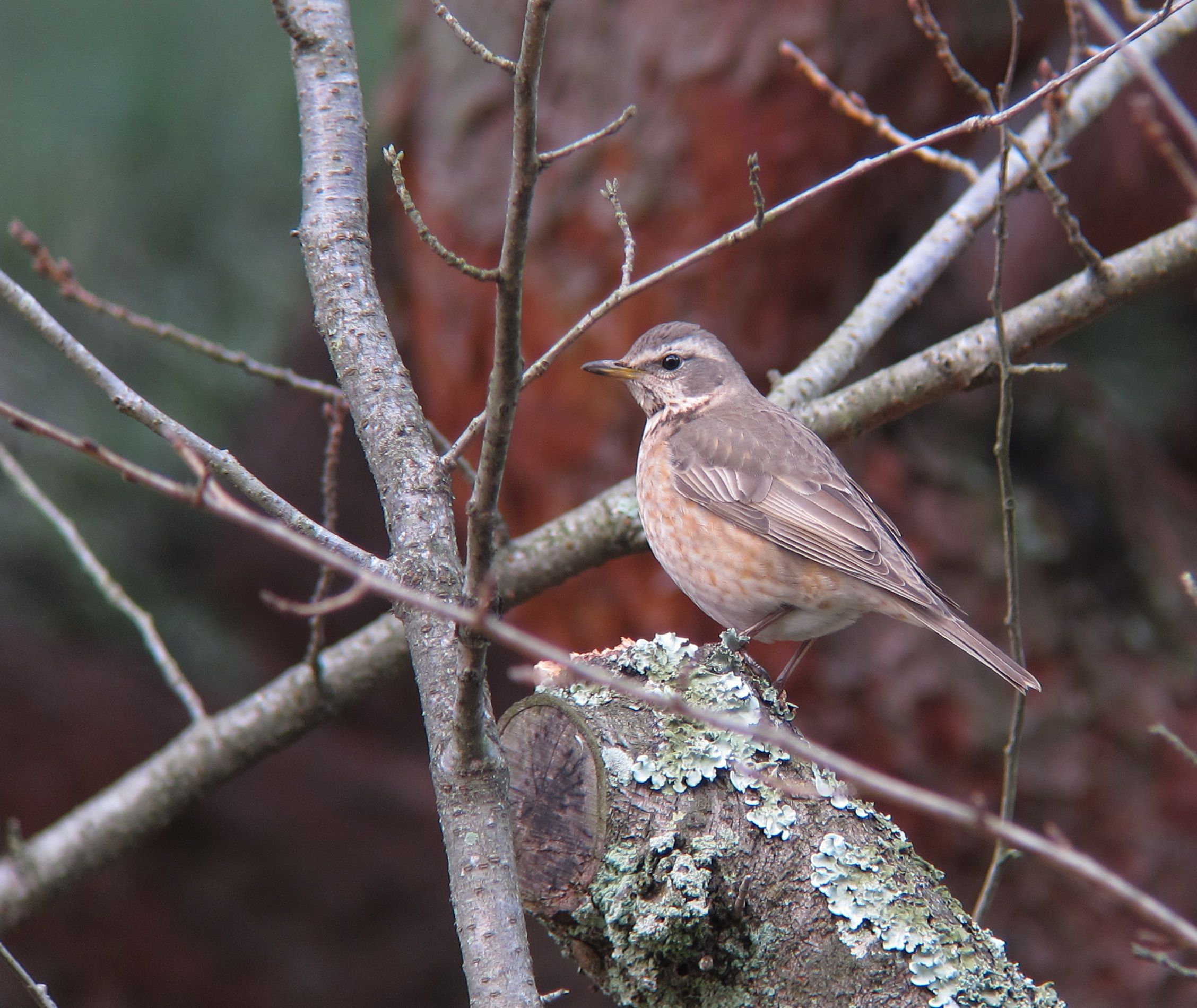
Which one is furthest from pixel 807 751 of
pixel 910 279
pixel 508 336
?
pixel 910 279

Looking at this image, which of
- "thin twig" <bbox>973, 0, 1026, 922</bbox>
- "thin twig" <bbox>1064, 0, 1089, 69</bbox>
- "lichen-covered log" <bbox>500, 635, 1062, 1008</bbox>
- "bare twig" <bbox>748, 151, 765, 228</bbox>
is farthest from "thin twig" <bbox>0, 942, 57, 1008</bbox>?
"thin twig" <bbox>1064, 0, 1089, 69</bbox>

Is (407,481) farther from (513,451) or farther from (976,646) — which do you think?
(513,451)

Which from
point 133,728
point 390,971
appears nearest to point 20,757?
point 133,728

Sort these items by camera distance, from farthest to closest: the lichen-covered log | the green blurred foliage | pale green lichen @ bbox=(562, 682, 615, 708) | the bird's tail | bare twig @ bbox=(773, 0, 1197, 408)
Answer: the green blurred foliage < bare twig @ bbox=(773, 0, 1197, 408) < the bird's tail < pale green lichen @ bbox=(562, 682, 615, 708) < the lichen-covered log

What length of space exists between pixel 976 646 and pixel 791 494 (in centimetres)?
85

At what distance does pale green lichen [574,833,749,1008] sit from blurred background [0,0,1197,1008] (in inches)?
123

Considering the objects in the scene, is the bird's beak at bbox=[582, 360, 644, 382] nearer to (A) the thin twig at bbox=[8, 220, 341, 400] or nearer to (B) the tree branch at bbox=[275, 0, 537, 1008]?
(A) the thin twig at bbox=[8, 220, 341, 400]

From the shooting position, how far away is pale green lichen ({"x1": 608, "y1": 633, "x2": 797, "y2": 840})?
7.76 ft

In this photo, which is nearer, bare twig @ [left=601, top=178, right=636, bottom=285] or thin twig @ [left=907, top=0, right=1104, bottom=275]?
bare twig @ [left=601, top=178, right=636, bottom=285]

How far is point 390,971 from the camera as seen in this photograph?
595cm

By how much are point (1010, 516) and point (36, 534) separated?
4.74m

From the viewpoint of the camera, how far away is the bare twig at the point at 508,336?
1.61m

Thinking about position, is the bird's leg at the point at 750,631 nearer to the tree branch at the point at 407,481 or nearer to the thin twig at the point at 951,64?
the tree branch at the point at 407,481

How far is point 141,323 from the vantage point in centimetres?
336
